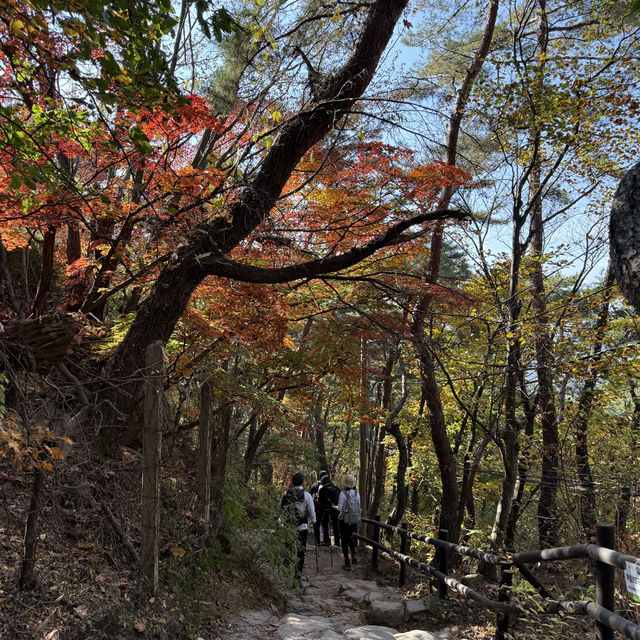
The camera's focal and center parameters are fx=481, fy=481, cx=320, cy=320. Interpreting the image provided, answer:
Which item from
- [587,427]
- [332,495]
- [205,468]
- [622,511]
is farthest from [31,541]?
[587,427]

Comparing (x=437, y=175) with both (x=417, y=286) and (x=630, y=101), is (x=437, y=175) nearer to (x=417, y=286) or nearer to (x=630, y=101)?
(x=417, y=286)

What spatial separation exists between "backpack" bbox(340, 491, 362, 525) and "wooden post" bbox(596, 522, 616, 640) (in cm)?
603

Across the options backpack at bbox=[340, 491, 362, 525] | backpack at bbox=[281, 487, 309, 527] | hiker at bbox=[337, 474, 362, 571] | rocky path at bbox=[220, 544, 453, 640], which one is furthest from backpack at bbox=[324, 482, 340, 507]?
backpack at bbox=[281, 487, 309, 527]

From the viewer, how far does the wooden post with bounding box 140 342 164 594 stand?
420 centimetres

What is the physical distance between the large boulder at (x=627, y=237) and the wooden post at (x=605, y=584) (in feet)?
4.62

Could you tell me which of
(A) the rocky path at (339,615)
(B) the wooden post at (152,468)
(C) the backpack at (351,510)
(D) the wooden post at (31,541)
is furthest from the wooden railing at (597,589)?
(D) the wooden post at (31,541)

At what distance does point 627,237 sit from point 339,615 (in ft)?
18.6

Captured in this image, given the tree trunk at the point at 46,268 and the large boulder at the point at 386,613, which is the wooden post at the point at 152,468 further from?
the tree trunk at the point at 46,268

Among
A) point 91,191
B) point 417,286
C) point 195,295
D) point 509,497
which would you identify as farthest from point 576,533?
point 91,191

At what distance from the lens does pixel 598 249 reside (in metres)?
10.3

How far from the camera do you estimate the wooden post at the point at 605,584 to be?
2907mm

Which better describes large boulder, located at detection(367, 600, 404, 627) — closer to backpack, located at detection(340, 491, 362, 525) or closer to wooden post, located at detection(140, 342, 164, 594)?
backpack, located at detection(340, 491, 362, 525)

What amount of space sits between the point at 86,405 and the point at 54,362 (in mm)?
1309

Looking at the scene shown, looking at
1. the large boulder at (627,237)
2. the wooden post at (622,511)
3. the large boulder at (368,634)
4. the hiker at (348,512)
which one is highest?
the large boulder at (627,237)
